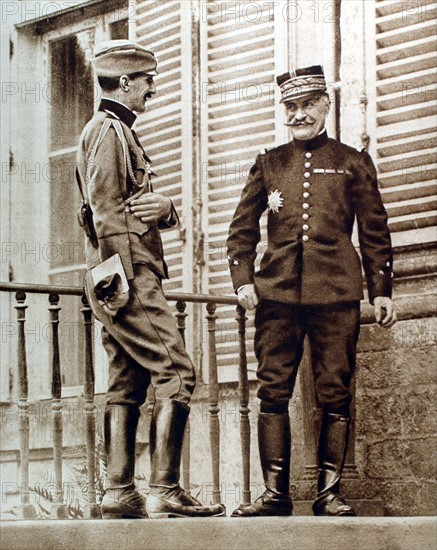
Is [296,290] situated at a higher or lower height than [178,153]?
lower

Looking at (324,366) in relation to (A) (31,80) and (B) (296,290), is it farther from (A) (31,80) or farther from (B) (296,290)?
(A) (31,80)

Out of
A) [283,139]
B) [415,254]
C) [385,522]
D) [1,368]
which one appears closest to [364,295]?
[415,254]

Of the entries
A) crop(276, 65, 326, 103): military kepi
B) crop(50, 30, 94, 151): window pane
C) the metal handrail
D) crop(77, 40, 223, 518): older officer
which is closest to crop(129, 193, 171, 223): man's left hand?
crop(77, 40, 223, 518): older officer

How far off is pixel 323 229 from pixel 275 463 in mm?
762

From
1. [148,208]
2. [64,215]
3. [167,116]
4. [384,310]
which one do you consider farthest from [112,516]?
[167,116]

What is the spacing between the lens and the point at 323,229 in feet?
15.0

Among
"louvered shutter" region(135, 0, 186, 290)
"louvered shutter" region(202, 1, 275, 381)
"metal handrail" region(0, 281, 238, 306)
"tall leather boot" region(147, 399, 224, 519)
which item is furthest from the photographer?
"louvered shutter" region(135, 0, 186, 290)

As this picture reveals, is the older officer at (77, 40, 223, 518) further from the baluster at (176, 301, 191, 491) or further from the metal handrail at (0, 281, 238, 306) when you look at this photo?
the baluster at (176, 301, 191, 491)

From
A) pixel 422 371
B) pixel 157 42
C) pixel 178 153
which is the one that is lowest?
pixel 422 371

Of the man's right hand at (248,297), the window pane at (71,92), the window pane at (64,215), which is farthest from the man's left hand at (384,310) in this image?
the window pane at (71,92)

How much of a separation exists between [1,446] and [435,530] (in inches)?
80.7

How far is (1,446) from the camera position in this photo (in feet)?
17.5

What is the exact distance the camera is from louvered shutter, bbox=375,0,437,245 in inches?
189

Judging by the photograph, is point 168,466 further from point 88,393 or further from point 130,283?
point 130,283
